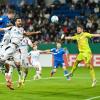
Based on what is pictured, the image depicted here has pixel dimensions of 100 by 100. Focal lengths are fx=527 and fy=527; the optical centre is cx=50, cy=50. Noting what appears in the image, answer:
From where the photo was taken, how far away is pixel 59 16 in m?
41.1

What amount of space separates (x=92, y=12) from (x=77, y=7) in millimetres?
1280

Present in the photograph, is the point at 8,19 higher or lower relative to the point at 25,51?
higher

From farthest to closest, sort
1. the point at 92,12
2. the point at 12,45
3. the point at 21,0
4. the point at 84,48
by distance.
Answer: the point at 21,0, the point at 92,12, the point at 84,48, the point at 12,45

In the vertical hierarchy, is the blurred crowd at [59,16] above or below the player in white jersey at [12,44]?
below

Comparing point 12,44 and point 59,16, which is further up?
point 12,44

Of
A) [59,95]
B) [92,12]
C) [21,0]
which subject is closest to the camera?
[59,95]

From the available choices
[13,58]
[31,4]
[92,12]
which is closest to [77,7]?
[92,12]

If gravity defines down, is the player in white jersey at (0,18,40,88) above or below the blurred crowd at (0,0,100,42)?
above

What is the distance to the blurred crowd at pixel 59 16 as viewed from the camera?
3816cm

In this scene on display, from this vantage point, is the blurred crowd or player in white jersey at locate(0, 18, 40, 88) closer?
player in white jersey at locate(0, 18, 40, 88)

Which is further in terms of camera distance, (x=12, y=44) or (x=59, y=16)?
(x=59, y=16)

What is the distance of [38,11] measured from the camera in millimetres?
41219

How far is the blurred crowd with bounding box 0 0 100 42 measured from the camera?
38.2 m

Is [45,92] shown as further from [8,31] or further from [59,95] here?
[8,31]
